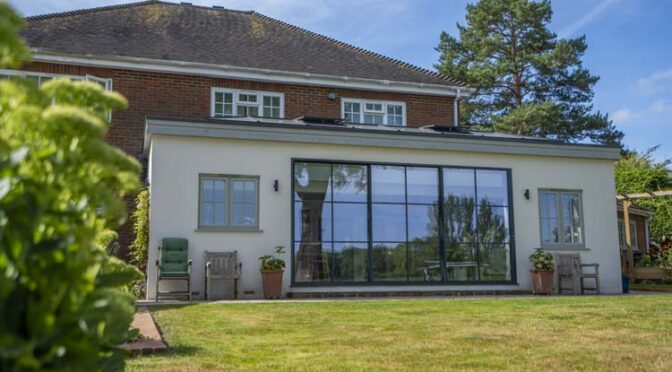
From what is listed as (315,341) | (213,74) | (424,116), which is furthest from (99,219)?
(424,116)

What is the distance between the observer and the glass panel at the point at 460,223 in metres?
12.4

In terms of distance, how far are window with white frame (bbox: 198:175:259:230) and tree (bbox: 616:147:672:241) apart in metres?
16.4

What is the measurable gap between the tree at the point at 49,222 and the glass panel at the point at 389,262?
10.3m

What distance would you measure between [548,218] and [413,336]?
7.91 m

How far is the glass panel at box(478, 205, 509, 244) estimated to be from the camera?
12578 millimetres

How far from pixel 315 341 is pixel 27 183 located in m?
4.39

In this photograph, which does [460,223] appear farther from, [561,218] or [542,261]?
[561,218]

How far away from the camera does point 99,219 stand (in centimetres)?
152

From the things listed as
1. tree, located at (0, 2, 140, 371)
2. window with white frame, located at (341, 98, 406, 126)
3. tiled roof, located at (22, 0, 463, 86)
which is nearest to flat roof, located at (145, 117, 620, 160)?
window with white frame, located at (341, 98, 406, 126)

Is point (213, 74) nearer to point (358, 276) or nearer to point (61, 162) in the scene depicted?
point (358, 276)

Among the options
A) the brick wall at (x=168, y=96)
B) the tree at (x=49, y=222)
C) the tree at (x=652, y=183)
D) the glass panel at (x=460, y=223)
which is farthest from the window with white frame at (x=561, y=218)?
the tree at (x=49, y=222)

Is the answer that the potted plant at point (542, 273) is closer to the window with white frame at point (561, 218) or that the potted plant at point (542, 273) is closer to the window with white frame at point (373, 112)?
the window with white frame at point (561, 218)

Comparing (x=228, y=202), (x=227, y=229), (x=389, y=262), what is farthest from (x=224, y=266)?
(x=389, y=262)

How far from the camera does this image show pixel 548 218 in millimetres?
12867
